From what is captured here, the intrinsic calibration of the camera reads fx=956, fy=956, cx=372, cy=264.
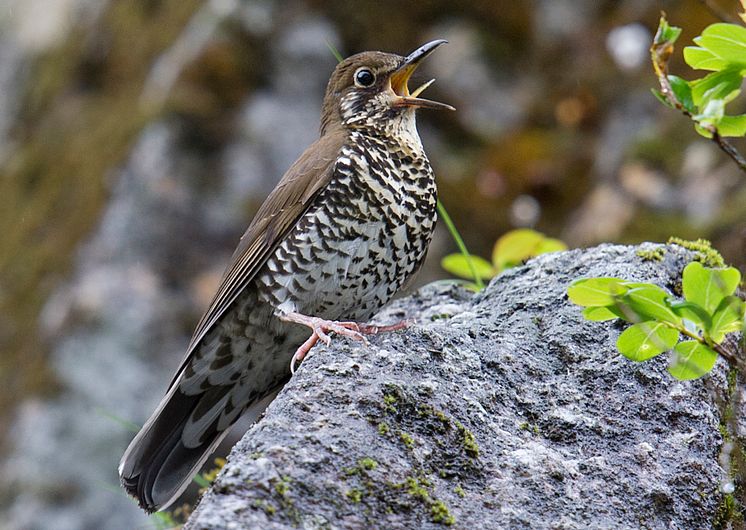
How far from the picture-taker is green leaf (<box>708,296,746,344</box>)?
1.94 metres

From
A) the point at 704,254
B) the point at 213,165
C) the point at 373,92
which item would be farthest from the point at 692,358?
the point at 213,165

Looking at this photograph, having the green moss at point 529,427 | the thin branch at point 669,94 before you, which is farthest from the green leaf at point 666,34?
the green moss at point 529,427

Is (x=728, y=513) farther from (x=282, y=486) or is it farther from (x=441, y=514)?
(x=282, y=486)

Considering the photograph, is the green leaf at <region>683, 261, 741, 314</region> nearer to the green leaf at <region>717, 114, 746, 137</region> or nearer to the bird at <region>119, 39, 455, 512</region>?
the green leaf at <region>717, 114, 746, 137</region>

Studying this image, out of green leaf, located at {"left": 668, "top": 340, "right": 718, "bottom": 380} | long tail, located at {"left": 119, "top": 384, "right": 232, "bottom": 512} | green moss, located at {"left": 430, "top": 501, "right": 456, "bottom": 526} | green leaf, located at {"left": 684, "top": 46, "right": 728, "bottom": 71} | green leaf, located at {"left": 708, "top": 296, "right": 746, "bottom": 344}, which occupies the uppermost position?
green leaf, located at {"left": 684, "top": 46, "right": 728, "bottom": 71}

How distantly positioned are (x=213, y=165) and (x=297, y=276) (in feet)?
8.26

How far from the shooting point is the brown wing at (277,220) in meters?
3.59

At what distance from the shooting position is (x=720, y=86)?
2.09 meters

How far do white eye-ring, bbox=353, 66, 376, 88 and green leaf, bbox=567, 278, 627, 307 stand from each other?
2254mm

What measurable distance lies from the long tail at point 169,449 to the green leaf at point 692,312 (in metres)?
2.07

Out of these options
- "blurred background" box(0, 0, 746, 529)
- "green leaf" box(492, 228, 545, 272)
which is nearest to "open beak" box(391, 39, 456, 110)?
"green leaf" box(492, 228, 545, 272)

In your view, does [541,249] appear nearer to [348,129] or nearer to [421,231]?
[421,231]

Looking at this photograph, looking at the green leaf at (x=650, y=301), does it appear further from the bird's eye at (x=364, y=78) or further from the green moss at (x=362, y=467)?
the bird's eye at (x=364, y=78)

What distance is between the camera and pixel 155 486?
3.41m
